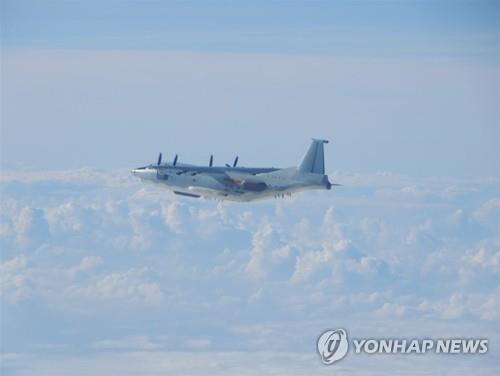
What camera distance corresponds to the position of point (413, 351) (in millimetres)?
193875

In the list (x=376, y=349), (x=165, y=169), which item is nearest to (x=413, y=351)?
(x=376, y=349)

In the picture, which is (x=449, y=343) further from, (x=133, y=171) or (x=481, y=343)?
(x=133, y=171)

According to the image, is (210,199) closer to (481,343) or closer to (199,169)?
(199,169)

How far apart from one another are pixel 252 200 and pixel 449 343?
11.0m

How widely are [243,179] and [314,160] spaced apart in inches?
131

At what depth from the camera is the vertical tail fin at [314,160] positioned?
635 ft

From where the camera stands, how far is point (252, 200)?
194625 mm

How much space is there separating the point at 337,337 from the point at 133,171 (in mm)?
12069

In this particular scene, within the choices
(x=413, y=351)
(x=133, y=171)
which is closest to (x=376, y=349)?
(x=413, y=351)

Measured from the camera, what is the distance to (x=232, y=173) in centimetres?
19425

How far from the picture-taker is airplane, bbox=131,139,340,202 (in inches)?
7618

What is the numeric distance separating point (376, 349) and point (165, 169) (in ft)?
41.5

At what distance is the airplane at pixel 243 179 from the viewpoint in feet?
635

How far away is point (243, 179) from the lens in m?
194
